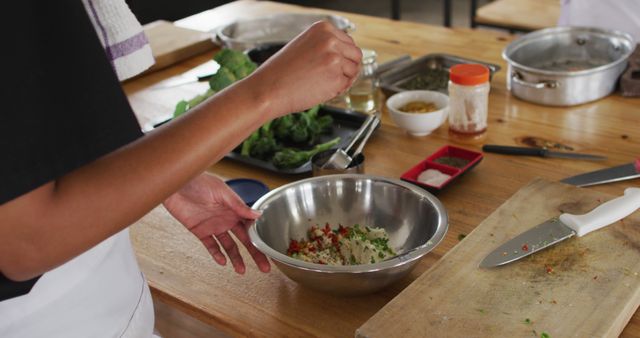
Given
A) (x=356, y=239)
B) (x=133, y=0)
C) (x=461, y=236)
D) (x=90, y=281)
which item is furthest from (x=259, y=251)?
(x=133, y=0)

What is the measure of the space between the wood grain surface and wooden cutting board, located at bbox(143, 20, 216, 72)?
3.53 ft

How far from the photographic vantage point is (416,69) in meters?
1.93

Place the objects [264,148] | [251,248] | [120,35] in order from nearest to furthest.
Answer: [251,248], [120,35], [264,148]

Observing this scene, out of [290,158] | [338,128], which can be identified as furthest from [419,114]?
[290,158]

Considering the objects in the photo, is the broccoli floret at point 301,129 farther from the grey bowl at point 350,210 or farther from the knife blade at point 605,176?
the knife blade at point 605,176

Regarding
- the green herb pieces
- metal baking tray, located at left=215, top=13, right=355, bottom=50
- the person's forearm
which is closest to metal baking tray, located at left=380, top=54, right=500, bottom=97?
the green herb pieces

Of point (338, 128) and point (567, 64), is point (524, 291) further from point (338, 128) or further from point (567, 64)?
point (567, 64)

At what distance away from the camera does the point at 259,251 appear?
112cm

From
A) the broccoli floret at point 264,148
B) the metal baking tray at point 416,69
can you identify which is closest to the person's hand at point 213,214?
the broccoli floret at point 264,148

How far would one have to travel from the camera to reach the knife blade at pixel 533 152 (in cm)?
148

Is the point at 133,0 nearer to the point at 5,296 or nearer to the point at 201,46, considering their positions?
the point at 201,46

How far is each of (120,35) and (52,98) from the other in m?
0.58

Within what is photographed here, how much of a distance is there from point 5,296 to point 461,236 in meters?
0.74

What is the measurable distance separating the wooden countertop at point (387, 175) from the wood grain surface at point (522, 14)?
0.42 meters
